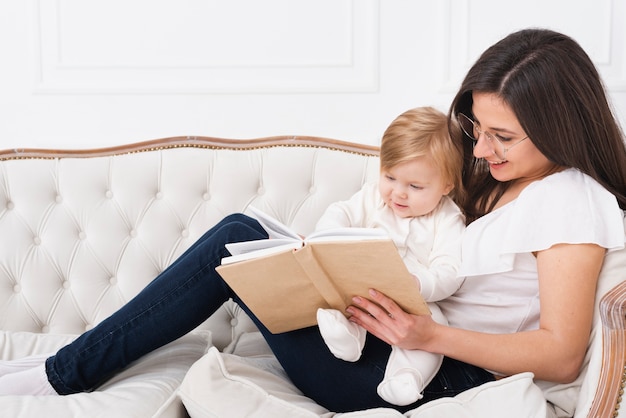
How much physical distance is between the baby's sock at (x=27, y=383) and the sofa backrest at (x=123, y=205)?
1.86 ft

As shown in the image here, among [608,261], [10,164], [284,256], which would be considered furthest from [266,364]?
[10,164]

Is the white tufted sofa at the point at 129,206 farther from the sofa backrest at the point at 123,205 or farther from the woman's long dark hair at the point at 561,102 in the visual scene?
the woman's long dark hair at the point at 561,102

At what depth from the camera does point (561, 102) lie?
4.46ft

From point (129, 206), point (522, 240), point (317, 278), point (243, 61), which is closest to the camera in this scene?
point (317, 278)

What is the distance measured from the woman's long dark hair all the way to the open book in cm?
45

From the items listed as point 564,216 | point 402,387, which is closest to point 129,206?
point 402,387

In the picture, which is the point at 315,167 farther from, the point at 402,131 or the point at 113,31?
the point at 113,31

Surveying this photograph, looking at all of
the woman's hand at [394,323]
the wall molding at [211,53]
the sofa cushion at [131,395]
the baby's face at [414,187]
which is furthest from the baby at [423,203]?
the wall molding at [211,53]

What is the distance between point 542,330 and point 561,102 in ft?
1.56

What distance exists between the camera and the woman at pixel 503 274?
1294 mm

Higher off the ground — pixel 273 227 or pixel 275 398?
pixel 273 227

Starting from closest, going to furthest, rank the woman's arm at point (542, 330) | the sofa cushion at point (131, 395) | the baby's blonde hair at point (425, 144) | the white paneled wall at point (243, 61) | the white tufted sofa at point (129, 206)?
the woman's arm at point (542, 330)
the sofa cushion at point (131, 395)
the baby's blonde hair at point (425, 144)
the white tufted sofa at point (129, 206)
the white paneled wall at point (243, 61)

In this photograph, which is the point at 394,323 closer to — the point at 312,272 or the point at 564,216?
the point at 312,272

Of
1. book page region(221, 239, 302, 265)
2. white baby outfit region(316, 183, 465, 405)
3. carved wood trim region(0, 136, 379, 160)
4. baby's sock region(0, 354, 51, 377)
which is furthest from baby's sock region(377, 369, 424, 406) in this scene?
carved wood trim region(0, 136, 379, 160)
